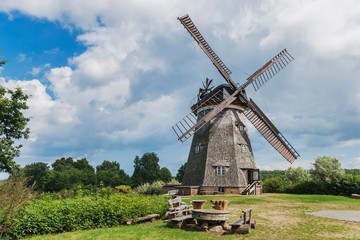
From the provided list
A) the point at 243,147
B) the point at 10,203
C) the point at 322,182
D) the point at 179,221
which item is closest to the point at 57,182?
the point at 243,147

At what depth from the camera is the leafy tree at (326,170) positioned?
98.6 feet

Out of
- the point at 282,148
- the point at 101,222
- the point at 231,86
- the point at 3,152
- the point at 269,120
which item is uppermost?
the point at 231,86

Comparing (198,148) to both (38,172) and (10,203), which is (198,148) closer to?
(10,203)

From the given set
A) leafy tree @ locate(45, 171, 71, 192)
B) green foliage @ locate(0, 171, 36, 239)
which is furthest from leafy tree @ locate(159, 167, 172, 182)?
green foliage @ locate(0, 171, 36, 239)

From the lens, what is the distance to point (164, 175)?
5725 cm

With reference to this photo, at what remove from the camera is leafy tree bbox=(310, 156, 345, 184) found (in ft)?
98.6

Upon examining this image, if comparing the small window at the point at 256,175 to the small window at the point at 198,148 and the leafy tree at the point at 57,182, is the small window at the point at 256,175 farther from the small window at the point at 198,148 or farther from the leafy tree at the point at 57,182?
the leafy tree at the point at 57,182

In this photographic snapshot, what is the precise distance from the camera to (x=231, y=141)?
26.7 metres

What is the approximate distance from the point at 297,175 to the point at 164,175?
3029 cm

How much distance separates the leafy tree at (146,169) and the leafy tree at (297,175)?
92.9 feet

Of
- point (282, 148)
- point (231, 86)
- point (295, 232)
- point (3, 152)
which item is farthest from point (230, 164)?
point (3, 152)

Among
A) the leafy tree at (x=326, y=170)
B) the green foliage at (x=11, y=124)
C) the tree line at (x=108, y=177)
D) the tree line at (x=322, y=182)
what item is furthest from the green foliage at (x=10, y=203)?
the tree line at (x=108, y=177)

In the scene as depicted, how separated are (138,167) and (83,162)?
48.6 m

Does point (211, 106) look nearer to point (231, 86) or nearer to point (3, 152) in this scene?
point (231, 86)
